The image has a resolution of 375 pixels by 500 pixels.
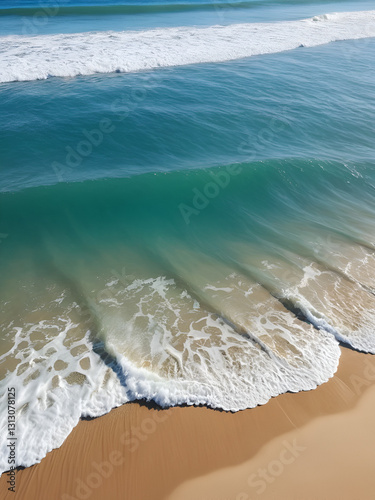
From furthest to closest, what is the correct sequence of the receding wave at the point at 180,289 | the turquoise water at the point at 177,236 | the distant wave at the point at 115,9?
Answer: the distant wave at the point at 115,9 → the turquoise water at the point at 177,236 → the receding wave at the point at 180,289

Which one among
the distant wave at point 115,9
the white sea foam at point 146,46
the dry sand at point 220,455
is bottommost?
the dry sand at point 220,455

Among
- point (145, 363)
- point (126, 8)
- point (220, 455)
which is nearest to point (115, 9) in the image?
point (126, 8)

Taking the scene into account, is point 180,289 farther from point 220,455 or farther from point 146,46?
point 146,46

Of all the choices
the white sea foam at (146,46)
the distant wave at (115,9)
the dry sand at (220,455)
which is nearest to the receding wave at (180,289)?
the dry sand at (220,455)

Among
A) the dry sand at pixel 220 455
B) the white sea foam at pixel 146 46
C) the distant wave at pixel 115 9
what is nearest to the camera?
the dry sand at pixel 220 455

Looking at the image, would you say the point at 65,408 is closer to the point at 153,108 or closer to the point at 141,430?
the point at 141,430

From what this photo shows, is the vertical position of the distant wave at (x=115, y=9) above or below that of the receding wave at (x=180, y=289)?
above

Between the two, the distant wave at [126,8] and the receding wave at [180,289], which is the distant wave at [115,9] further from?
the receding wave at [180,289]
